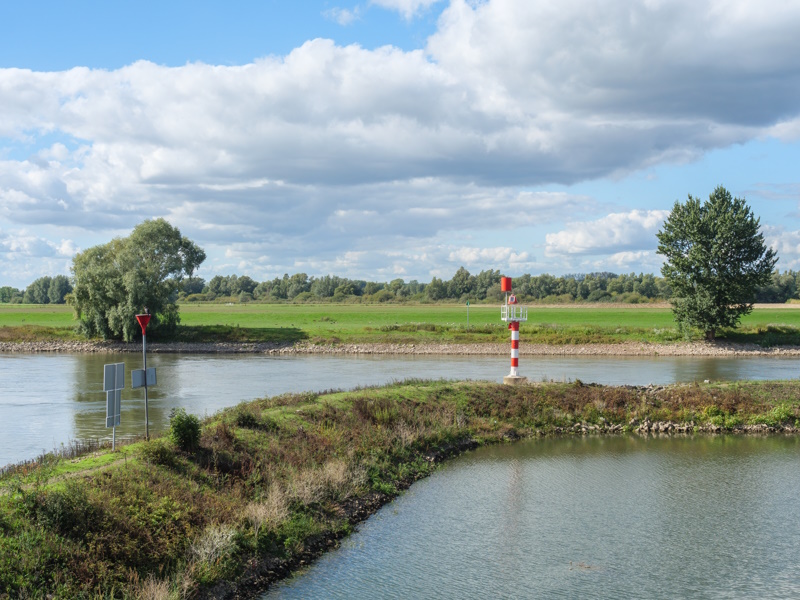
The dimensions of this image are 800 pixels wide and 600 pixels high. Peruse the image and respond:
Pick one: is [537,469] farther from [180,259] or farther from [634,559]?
[180,259]

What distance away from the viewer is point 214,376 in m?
48.0

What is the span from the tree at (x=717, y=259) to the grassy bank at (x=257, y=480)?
121 ft

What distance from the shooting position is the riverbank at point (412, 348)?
6369 cm

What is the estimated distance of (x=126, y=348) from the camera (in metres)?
71.2

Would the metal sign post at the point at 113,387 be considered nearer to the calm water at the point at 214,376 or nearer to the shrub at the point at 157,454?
the shrub at the point at 157,454

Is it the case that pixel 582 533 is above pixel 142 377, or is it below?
below

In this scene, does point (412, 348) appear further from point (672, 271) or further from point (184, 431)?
point (184, 431)

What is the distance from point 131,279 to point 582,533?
6254 centimetres

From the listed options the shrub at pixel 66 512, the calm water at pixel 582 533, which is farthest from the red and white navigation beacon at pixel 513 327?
the shrub at pixel 66 512

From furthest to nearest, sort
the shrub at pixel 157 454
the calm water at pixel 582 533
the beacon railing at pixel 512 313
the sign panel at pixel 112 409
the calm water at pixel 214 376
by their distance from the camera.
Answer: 1. the beacon railing at pixel 512 313
2. the calm water at pixel 214 376
3. the sign panel at pixel 112 409
4. the shrub at pixel 157 454
5. the calm water at pixel 582 533

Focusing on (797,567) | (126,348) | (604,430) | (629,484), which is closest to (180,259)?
(126,348)

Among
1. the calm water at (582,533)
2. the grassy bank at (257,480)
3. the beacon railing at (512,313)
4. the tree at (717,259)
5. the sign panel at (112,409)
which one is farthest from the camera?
the tree at (717,259)

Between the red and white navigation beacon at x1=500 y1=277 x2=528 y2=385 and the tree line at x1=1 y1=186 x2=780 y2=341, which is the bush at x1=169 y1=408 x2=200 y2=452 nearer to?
the red and white navigation beacon at x1=500 y1=277 x2=528 y2=385

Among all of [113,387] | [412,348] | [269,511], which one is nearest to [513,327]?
[113,387]
